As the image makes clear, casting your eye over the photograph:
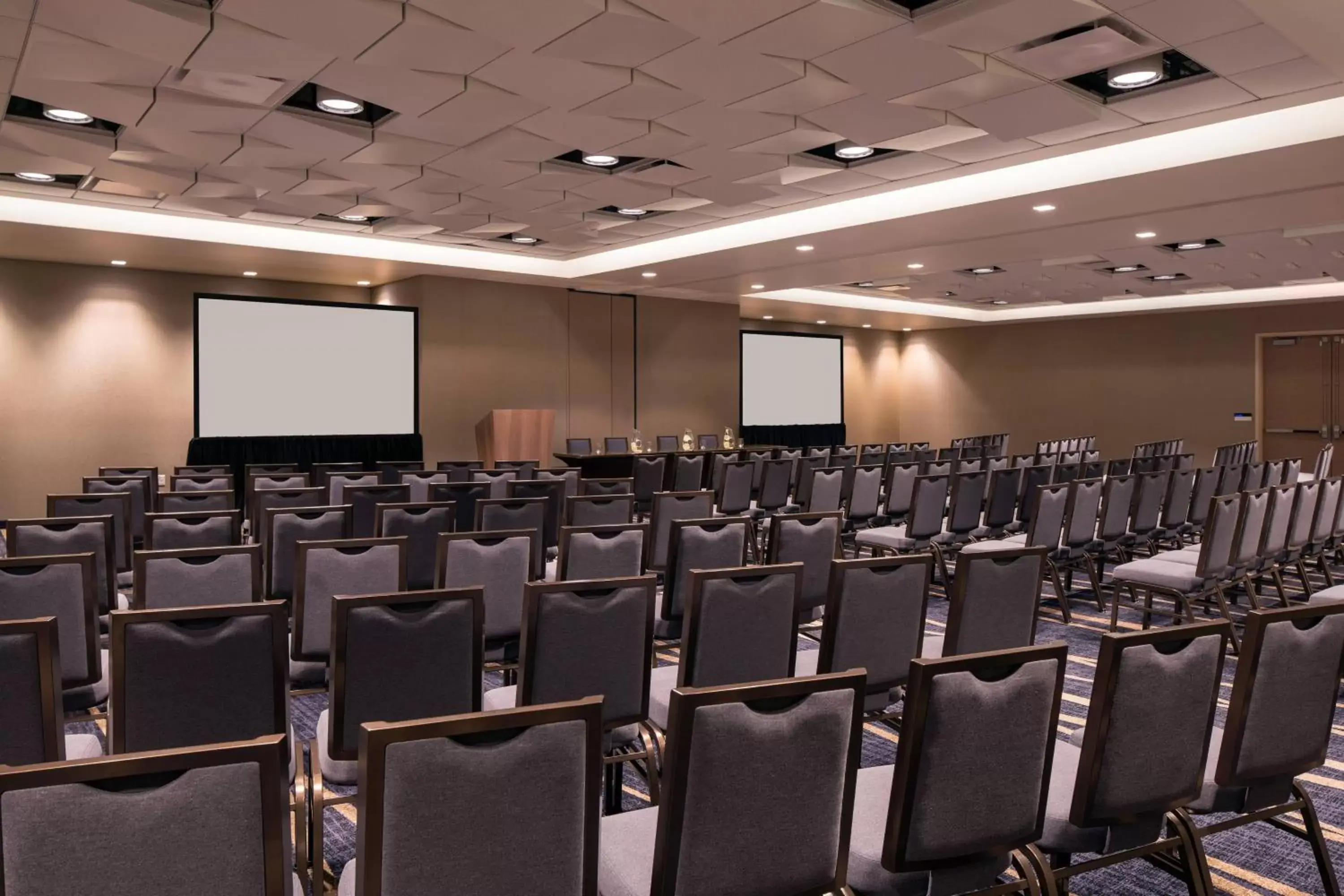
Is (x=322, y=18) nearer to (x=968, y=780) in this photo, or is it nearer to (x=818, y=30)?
(x=818, y=30)

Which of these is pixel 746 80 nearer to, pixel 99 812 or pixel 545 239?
pixel 99 812

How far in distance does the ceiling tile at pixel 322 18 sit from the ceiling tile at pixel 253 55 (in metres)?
0.09

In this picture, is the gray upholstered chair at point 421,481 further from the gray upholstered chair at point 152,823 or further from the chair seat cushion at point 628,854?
the gray upholstered chair at point 152,823

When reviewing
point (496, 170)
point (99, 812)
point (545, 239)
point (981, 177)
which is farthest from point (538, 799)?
point (545, 239)

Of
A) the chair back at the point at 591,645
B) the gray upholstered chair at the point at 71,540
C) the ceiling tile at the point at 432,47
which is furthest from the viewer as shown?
the ceiling tile at the point at 432,47

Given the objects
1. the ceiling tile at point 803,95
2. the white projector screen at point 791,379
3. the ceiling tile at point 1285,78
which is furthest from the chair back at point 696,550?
the white projector screen at point 791,379

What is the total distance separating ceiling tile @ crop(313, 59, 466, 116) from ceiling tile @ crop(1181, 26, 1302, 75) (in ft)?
14.0

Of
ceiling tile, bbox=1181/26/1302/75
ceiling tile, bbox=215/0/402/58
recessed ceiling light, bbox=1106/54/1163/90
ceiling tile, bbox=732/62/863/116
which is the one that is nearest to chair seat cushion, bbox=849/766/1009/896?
ceiling tile, bbox=215/0/402/58

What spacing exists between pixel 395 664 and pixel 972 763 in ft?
5.18

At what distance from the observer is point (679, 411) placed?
52.9 feet

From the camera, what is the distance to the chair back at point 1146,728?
220 cm

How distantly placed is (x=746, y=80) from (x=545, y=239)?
6.34 meters

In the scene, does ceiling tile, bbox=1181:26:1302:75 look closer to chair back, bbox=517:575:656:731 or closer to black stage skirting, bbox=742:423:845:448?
chair back, bbox=517:575:656:731

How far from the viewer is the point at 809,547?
15.2 feet
